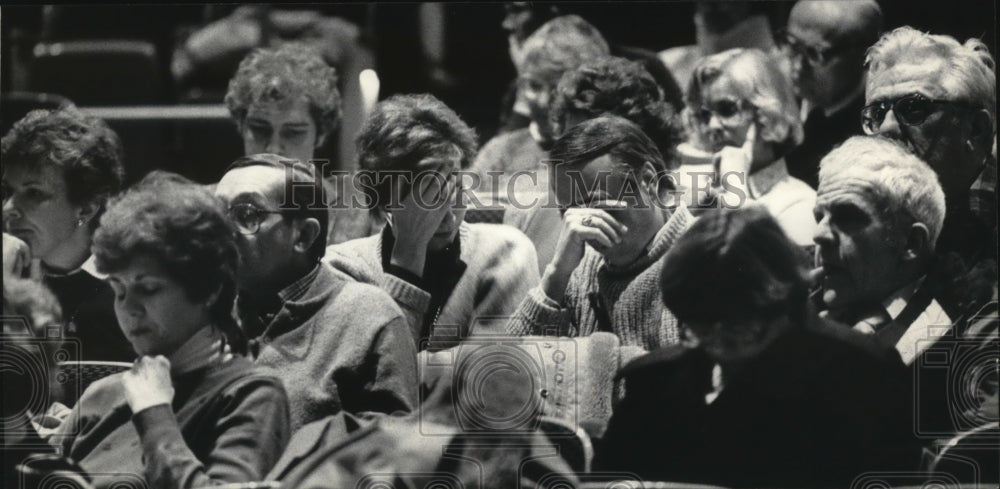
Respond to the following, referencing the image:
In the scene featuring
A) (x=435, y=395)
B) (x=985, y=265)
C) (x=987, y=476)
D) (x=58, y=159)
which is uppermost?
(x=58, y=159)

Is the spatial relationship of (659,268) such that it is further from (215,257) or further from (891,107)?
(215,257)

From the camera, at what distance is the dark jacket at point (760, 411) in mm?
3812

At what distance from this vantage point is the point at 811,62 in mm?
4027

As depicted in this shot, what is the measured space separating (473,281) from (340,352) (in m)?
0.38

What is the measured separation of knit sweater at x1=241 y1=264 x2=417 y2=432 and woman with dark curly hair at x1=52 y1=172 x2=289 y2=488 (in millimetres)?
61

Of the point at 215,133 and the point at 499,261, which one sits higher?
the point at 215,133

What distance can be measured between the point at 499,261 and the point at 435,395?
1.22ft

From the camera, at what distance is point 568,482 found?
386 cm

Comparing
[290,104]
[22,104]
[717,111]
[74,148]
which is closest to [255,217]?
[290,104]

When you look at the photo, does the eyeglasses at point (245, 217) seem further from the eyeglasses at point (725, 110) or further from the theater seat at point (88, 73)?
the eyeglasses at point (725, 110)

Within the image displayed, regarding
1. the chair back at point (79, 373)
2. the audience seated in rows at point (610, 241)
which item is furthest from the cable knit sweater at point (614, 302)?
the chair back at point (79, 373)

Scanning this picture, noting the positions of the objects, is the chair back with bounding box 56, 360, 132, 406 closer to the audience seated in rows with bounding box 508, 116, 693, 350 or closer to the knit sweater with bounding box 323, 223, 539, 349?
the knit sweater with bounding box 323, 223, 539, 349

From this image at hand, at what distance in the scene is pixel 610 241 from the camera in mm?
3838

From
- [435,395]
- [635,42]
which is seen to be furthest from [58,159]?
[635,42]
